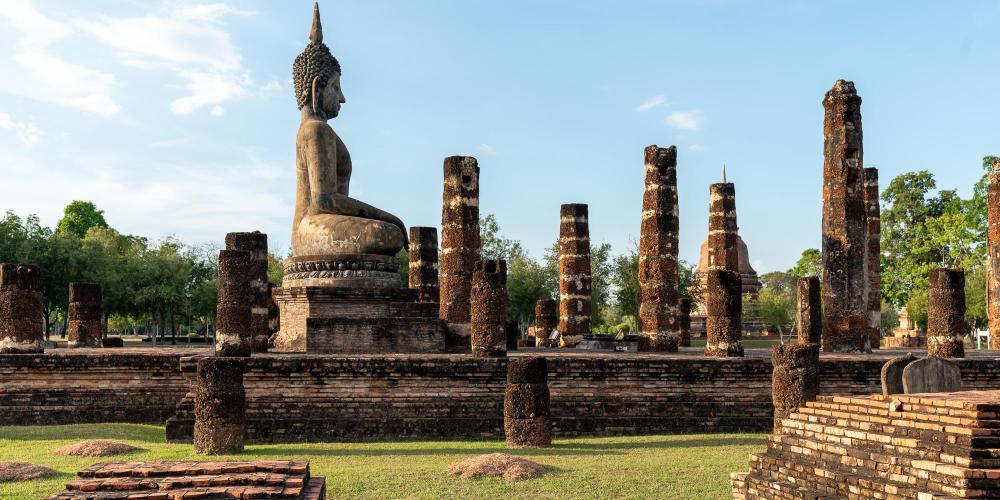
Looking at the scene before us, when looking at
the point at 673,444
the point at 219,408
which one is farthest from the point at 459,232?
the point at 219,408

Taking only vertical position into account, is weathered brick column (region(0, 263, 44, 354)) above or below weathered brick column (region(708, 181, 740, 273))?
below

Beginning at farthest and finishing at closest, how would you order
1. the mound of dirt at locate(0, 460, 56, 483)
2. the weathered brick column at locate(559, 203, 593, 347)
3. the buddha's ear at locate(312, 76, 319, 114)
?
1. the weathered brick column at locate(559, 203, 593, 347)
2. the buddha's ear at locate(312, 76, 319, 114)
3. the mound of dirt at locate(0, 460, 56, 483)

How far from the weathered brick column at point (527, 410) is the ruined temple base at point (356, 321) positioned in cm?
432

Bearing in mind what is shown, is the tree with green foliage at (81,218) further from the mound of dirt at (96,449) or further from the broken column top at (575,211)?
the mound of dirt at (96,449)

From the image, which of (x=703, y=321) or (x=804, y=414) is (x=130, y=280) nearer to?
(x=703, y=321)

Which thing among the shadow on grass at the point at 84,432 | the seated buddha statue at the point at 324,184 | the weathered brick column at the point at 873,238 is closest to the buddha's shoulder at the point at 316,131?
the seated buddha statue at the point at 324,184

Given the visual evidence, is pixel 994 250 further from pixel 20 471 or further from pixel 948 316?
pixel 20 471

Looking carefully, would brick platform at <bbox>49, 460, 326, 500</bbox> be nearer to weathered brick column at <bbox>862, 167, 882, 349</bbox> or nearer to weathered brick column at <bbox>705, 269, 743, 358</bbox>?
weathered brick column at <bbox>705, 269, 743, 358</bbox>

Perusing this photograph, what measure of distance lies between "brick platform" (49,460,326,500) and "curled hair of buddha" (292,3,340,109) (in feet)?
40.2

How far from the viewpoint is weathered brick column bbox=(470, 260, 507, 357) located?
46.2ft

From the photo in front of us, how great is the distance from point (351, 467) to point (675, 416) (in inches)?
196

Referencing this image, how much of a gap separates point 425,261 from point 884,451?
15.5 m

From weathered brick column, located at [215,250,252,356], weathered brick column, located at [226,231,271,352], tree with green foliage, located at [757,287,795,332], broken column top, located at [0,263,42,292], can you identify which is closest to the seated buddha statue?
weathered brick column, located at [226,231,271,352]

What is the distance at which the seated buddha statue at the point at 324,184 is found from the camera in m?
17.0
